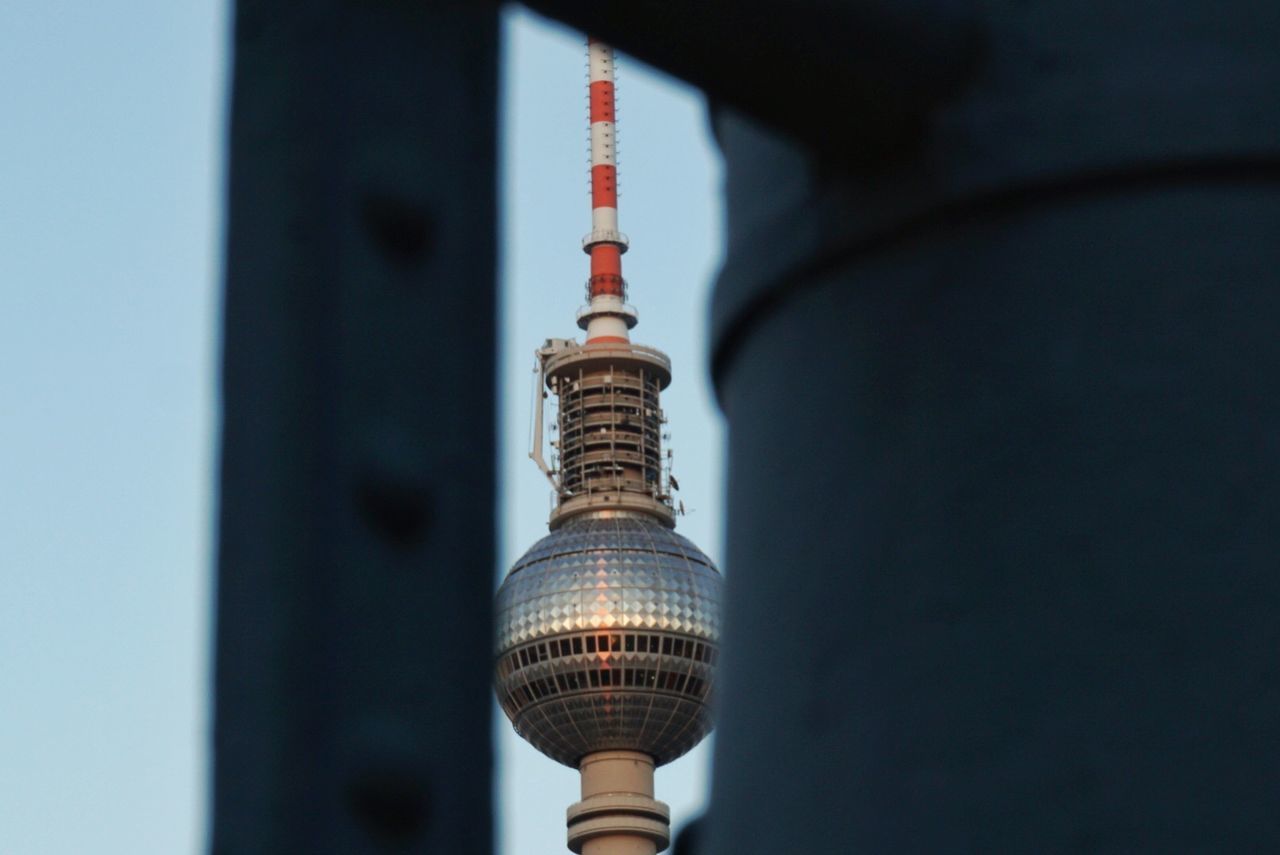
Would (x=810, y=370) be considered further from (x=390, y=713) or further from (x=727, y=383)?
(x=390, y=713)

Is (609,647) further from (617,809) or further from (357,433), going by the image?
(357,433)

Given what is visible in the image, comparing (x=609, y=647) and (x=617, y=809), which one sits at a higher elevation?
(x=609, y=647)

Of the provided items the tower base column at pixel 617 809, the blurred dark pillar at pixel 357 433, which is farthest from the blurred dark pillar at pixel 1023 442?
the tower base column at pixel 617 809

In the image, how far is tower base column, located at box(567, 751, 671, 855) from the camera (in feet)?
280

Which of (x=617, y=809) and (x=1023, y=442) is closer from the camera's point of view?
(x=1023, y=442)

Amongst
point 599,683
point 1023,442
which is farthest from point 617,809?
point 1023,442

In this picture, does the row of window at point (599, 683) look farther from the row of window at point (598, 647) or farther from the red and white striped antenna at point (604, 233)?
the red and white striped antenna at point (604, 233)

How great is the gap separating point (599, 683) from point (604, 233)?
1852cm

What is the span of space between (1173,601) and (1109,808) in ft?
0.58

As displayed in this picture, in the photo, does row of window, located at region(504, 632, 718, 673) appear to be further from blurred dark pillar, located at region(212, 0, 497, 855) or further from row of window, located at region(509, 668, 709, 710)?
blurred dark pillar, located at region(212, 0, 497, 855)

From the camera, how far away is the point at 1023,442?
5.73 feet

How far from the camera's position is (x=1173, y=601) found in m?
1.67

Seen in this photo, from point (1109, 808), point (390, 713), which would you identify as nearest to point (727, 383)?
point (1109, 808)

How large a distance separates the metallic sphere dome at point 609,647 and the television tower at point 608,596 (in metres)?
0.06
